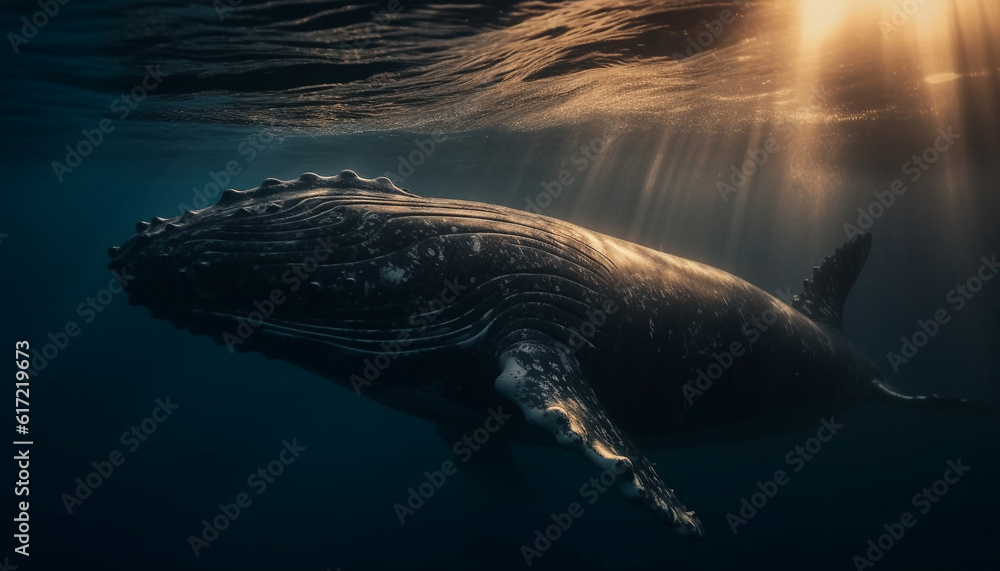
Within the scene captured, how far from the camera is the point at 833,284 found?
32.5 ft

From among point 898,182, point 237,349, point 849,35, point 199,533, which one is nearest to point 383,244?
point 237,349

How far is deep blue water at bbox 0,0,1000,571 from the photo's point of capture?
1030 cm

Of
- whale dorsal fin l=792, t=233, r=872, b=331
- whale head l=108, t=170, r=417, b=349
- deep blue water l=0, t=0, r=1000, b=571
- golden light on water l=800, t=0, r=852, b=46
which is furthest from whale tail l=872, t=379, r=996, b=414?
whale head l=108, t=170, r=417, b=349

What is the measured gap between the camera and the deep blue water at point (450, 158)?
1030cm

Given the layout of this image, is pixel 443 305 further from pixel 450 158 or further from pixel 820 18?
pixel 450 158

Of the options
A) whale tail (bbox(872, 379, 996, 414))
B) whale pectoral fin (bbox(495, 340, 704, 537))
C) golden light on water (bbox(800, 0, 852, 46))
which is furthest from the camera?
whale tail (bbox(872, 379, 996, 414))

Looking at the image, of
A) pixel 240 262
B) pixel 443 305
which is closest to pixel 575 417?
pixel 443 305

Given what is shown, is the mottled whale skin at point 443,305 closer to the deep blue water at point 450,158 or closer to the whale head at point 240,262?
the whale head at point 240,262

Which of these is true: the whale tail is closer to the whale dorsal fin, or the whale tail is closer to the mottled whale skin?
the whale dorsal fin

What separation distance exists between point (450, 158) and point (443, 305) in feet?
94.9

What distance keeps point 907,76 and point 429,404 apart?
15772mm

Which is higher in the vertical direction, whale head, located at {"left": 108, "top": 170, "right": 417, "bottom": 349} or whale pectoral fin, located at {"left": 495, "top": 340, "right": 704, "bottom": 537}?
whale head, located at {"left": 108, "top": 170, "right": 417, "bottom": 349}

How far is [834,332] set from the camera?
9.19 metres

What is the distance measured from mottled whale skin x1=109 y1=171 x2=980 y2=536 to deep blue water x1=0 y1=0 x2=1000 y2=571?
14.4 feet
